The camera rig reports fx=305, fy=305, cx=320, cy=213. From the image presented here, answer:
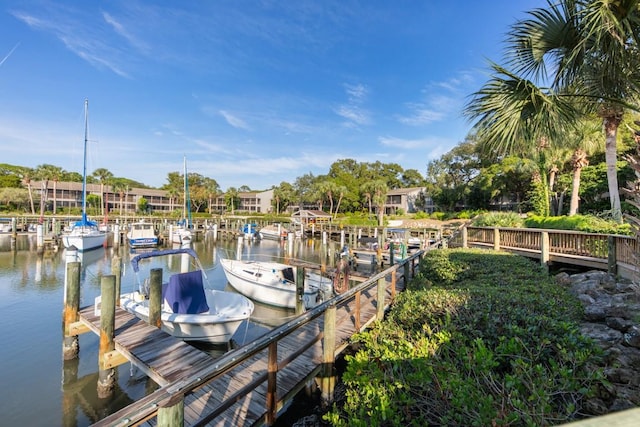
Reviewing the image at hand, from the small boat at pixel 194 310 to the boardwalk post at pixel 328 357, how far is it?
3.63 meters

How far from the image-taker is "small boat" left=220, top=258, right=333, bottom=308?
11.8 metres

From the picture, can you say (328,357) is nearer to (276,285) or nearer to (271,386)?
(271,386)

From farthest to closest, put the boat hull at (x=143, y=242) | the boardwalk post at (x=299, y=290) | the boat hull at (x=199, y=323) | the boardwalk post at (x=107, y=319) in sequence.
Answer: the boat hull at (x=143, y=242) → the boardwalk post at (x=299, y=290) → the boat hull at (x=199, y=323) → the boardwalk post at (x=107, y=319)

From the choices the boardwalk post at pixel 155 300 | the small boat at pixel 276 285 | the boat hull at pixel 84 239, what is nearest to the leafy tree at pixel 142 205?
the boat hull at pixel 84 239

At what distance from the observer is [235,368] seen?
5016mm

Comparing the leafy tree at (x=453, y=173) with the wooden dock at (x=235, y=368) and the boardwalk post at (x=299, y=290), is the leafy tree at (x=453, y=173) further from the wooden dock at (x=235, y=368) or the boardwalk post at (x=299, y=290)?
the wooden dock at (x=235, y=368)

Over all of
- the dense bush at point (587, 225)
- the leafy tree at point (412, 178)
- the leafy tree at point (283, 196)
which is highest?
the leafy tree at point (412, 178)

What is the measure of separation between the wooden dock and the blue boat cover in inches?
46.7

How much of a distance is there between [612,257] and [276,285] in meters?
10.5

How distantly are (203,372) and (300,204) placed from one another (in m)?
70.9

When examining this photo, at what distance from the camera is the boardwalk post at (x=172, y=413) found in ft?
7.54

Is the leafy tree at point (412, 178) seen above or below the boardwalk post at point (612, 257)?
above

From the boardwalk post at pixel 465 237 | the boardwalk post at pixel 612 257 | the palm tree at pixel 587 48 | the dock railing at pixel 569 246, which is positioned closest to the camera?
the palm tree at pixel 587 48

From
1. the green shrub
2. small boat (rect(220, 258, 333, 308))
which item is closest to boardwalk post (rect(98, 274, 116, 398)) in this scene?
small boat (rect(220, 258, 333, 308))
